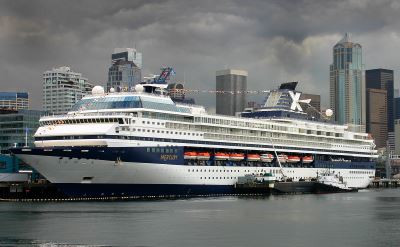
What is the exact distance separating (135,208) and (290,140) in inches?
2071

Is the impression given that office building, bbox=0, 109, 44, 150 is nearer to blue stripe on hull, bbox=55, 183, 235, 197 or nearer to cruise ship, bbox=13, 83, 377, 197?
cruise ship, bbox=13, 83, 377, 197

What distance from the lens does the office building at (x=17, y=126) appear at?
181125 mm

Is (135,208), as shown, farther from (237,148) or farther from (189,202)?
(237,148)

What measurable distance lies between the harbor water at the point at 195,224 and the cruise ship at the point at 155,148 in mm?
5279

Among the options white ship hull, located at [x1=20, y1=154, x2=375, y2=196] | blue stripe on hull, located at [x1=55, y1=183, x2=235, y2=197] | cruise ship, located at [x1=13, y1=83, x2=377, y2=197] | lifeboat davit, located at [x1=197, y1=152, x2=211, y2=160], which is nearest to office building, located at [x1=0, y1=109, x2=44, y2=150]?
cruise ship, located at [x1=13, y1=83, x2=377, y2=197]

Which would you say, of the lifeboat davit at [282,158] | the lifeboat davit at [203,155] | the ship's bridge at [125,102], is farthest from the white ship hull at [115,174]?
the lifeboat davit at [282,158]

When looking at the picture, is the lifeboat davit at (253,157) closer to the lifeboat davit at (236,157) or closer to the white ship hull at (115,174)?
the lifeboat davit at (236,157)

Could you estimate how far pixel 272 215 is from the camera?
2864 inches

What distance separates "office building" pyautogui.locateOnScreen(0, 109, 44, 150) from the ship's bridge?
83.0m

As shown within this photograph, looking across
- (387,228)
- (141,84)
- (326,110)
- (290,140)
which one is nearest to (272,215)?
(387,228)

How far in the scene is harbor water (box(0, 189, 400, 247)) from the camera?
51.7 meters

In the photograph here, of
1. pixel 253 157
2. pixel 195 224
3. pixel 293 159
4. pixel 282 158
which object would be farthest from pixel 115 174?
pixel 293 159

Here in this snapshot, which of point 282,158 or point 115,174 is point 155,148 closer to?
point 115,174

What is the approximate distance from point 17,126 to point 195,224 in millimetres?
130771
